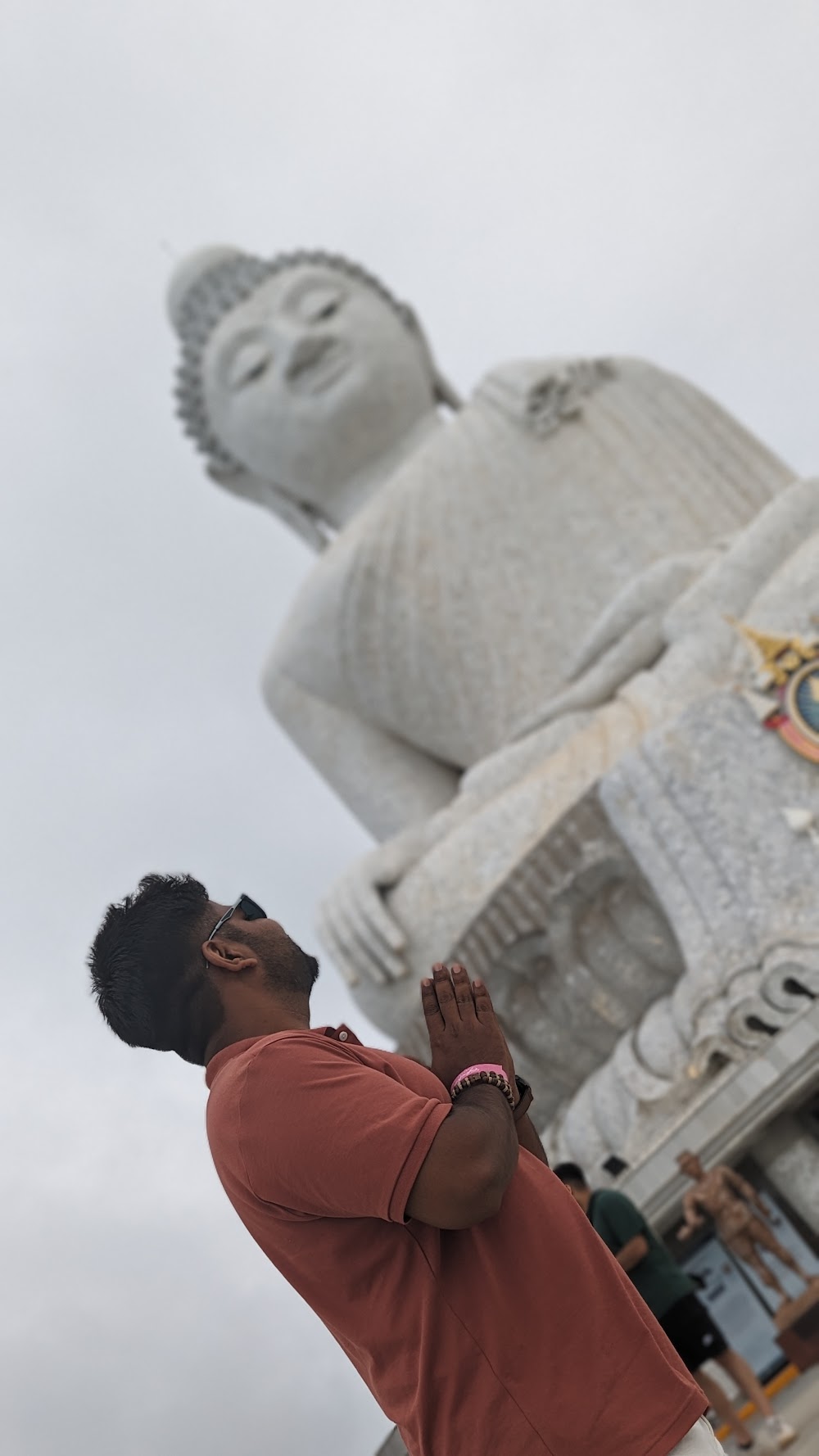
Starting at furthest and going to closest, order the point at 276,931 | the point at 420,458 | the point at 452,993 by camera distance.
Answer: the point at 420,458
the point at 276,931
the point at 452,993

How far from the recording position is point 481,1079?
131 centimetres

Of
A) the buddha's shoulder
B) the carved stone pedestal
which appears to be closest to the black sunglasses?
the carved stone pedestal

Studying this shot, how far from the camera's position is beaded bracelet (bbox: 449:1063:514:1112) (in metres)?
1.31

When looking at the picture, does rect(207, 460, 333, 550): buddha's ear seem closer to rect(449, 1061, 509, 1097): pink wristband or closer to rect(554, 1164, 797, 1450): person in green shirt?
rect(554, 1164, 797, 1450): person in green shirt

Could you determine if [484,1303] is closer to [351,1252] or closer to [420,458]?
[351,1252]

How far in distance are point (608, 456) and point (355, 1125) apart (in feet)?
22.8

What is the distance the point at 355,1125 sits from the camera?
4.10 feet

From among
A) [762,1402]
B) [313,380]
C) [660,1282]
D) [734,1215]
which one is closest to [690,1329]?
[660,1282]

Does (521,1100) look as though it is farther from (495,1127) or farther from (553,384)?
(553,384)

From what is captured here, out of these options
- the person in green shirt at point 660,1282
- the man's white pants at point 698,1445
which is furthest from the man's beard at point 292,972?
the person in green shirt at point 660,1282

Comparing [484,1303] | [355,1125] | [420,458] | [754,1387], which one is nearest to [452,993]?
[355,1125]

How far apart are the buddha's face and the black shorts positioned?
6.99m

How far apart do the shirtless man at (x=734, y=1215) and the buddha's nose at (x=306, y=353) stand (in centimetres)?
635

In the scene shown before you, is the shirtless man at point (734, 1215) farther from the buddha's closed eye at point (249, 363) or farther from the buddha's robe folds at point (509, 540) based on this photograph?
the buddha's closed eye at point (249, 363)
